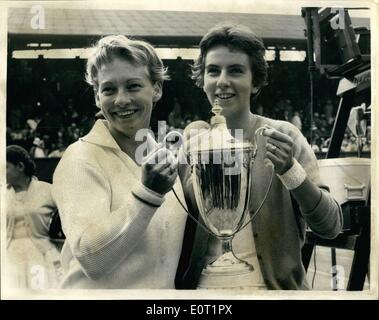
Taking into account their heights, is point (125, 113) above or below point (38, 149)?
above

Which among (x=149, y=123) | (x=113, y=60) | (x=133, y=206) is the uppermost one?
(x=113, y=60)

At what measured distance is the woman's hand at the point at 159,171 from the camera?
2090 millimetres

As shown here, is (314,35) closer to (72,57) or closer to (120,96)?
(120,96)

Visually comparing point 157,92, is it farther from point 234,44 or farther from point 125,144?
point 234,44

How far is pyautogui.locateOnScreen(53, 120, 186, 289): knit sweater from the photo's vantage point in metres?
2.06

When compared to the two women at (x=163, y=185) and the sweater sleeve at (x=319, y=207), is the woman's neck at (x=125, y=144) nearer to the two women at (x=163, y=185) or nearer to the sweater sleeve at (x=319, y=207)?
the two women at (x=163, y=185)

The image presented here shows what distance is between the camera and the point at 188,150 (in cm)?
216

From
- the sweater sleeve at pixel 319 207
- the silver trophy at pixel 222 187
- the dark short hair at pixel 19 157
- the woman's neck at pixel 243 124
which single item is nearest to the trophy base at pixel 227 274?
the silver trophy at pixel 222 187

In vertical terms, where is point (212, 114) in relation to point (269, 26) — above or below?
below

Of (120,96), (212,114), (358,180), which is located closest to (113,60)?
(120,96)

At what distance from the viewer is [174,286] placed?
218cm

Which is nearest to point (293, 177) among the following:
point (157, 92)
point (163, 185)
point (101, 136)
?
point (163, 185)

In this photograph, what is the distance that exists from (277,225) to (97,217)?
659 millimetres

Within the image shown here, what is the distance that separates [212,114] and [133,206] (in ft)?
1.50
